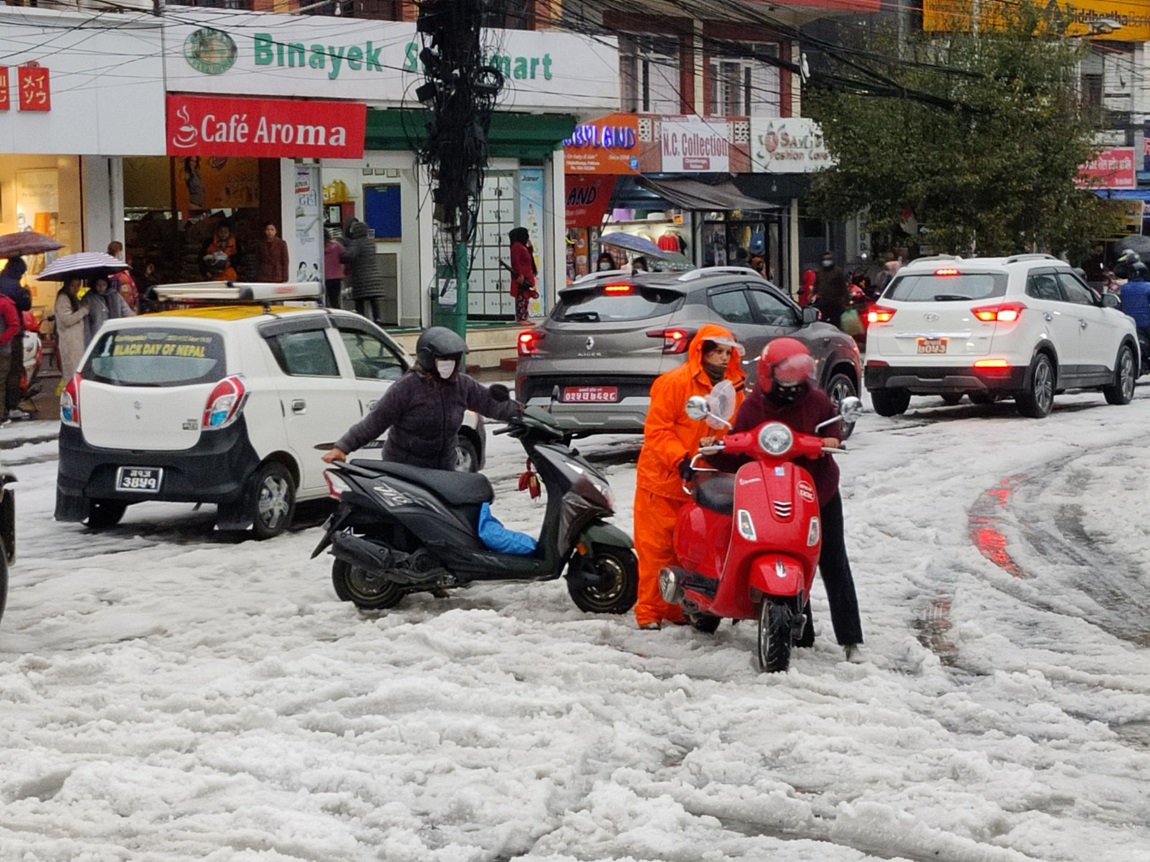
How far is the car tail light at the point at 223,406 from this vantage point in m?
11.8

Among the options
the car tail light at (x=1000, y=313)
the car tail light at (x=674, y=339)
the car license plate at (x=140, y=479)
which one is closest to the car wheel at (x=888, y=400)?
the car tail light at (x=1000, y=313)

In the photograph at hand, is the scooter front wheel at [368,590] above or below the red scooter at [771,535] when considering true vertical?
below

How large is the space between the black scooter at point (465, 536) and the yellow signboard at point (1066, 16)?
27611 millimetres

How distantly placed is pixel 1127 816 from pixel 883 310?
13.9 m

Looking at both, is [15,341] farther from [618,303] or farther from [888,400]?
[888,400]

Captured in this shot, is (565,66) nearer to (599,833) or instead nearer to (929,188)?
(929,188)

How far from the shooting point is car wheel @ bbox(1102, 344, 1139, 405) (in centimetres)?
2127

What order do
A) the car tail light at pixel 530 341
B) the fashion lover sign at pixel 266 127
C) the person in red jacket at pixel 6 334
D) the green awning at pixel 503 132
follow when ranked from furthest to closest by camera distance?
the green awning at pixel 503 132 < the fashion lover sign at pixel 266 127 < the person in red jacket at pixel 6 334 < the car tail light at pixel 530 341

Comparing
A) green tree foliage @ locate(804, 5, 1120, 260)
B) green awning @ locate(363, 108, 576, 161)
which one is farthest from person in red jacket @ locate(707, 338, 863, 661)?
green tree foliage @ locate(804, 5, 1120, 260)

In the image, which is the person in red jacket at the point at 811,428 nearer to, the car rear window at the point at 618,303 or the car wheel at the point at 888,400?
the car rear window at the point at 618,303

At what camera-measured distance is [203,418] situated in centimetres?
1181

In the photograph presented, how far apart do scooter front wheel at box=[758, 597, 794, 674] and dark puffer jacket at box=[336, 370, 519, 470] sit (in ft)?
8.35

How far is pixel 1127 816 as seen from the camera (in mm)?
5969

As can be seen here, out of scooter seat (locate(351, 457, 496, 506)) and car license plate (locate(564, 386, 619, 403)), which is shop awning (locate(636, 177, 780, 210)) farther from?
scooter seat (locate(351, 457, 496, 506))
